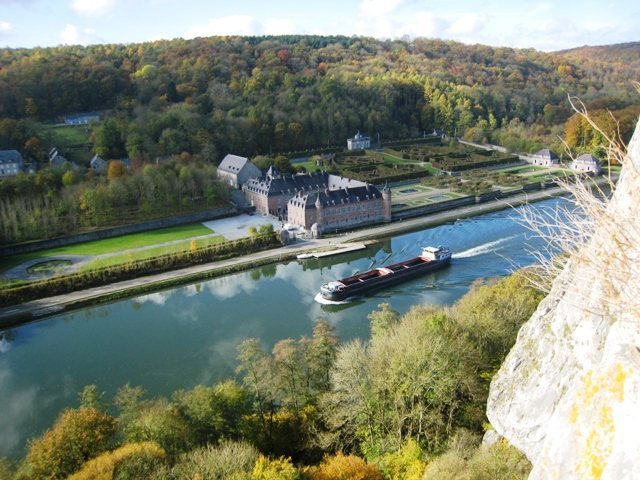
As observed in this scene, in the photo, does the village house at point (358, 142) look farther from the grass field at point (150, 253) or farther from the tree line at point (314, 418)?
the tree line at point (314, 418)

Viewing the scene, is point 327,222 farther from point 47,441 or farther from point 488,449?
point 488,449

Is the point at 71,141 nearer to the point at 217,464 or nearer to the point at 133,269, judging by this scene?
the point at 133,269

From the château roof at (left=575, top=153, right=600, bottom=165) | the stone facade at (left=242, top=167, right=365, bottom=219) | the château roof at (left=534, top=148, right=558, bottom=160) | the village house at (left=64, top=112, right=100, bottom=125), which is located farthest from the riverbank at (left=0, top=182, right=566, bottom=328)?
the village house at (left=64, top=112, right=100, bottom=125)

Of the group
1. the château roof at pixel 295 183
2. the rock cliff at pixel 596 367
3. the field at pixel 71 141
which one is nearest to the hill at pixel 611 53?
the château roof at pixel 295 183

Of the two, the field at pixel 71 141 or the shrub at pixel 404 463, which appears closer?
the shrub at pixel 404 463

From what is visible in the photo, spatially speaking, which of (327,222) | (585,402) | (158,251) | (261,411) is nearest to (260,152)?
(327,222)

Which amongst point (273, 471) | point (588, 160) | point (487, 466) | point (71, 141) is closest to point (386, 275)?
point (273, 471)

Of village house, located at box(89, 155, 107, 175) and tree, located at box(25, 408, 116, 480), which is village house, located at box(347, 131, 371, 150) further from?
tree, located at box(25, 408, 116, 480)
